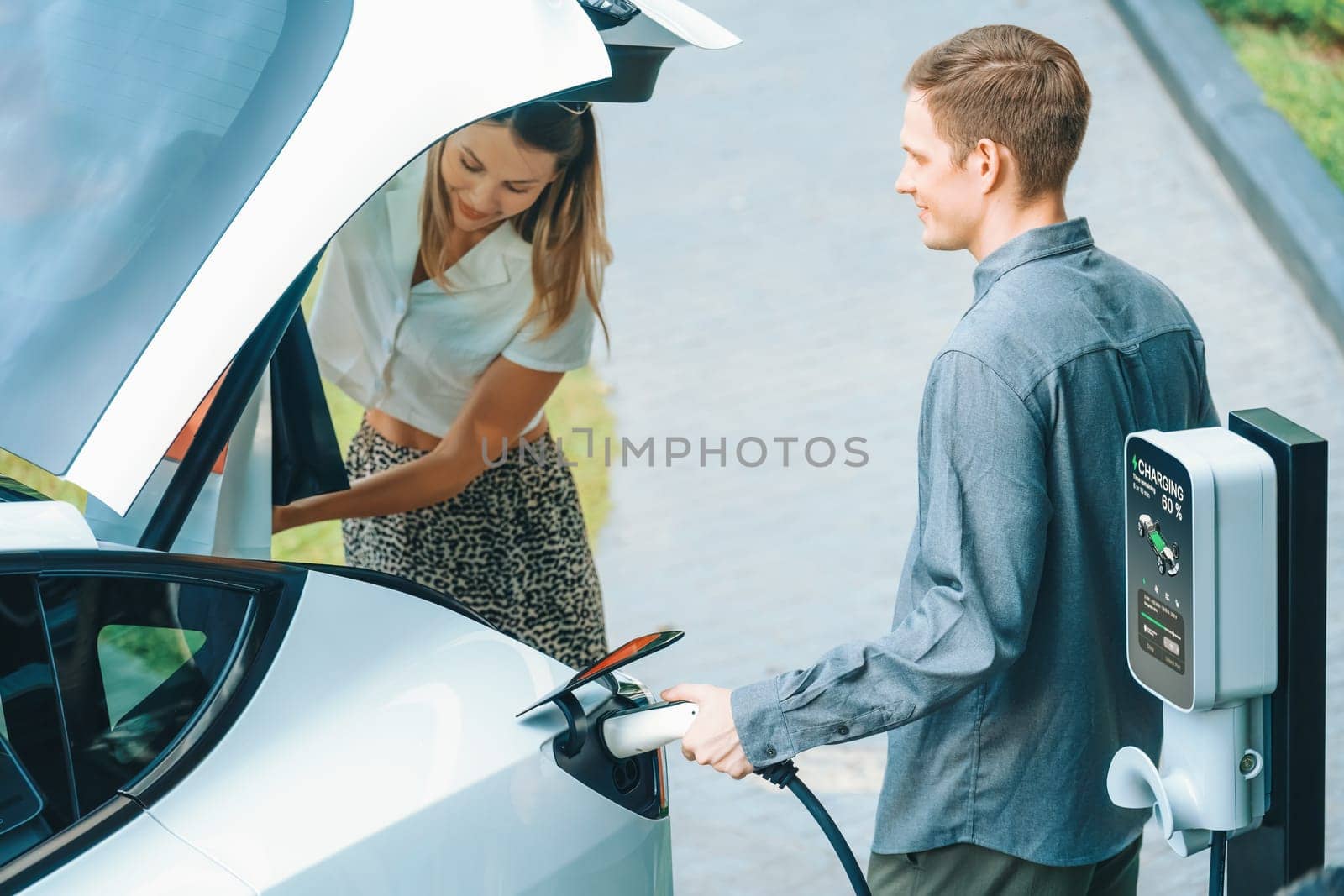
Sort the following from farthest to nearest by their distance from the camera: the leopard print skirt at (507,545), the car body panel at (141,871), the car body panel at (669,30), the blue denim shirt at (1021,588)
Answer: the leopard print skirt at (507,545), the car body panel at (669,30), the blue denim shirt at (1021,588), the car body panel at (141,871)

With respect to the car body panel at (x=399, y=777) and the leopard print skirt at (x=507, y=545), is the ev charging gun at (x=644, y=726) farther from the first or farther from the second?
the leopard print skirt at (x=507, y=545)

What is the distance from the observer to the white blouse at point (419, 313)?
2.89 metres

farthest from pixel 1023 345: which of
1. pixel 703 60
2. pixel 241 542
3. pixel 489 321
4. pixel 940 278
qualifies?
pixel 703 60

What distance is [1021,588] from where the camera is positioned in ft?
5.89

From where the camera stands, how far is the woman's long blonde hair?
9.26 ft

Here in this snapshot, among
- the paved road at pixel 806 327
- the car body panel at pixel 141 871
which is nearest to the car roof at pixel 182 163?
the car body panel at pixel 141 871

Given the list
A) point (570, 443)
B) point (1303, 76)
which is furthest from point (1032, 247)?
point (1303, 76)

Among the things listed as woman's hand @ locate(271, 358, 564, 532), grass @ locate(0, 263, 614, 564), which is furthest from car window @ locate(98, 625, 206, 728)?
grass @ locate(0, 263, 614, 564)

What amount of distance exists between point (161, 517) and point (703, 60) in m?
5.18

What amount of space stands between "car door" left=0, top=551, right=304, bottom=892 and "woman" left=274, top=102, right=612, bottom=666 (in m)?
0.87

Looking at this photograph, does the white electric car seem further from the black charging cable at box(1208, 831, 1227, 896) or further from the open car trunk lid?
the black charging cable at box(1208, 831, 1227, 896)

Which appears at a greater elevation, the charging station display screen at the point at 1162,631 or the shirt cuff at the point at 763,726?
the charging station display screen at the point at 1162,631

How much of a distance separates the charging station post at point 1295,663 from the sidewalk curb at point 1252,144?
3.53m

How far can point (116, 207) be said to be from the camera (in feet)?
5.49
